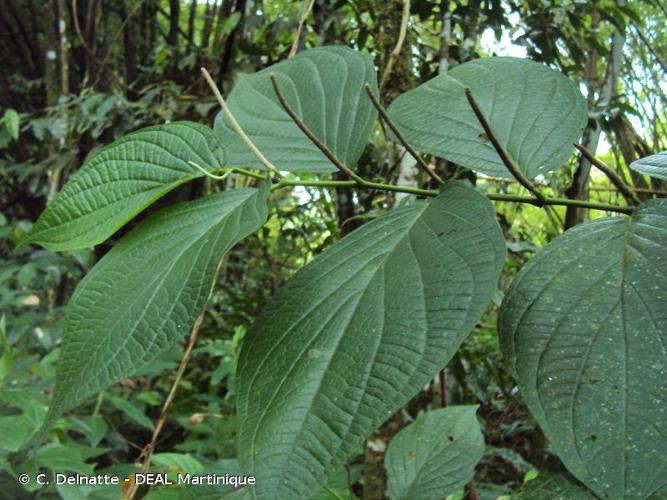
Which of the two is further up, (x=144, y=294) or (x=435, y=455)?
(x=144, y=294)

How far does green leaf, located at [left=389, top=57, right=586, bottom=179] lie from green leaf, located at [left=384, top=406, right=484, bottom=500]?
0.23 meters

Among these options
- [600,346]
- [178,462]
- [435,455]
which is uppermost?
[600,346]

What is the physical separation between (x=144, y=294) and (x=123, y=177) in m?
0.09

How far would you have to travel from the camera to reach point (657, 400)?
207 millimetres

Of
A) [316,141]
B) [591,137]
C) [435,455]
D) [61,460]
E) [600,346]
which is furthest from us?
[591,137]

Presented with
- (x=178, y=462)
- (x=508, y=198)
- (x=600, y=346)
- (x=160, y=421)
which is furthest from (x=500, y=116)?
(x=178, y=462)

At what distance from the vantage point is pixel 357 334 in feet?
0.81

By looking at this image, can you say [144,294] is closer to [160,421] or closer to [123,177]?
[123,177]

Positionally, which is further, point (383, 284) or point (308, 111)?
point (308, 111)

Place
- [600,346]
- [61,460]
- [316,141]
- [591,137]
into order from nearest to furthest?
[600,346]
[316,141]
[61,460]
[591,137]

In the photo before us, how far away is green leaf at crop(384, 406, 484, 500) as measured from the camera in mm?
447

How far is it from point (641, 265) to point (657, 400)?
61 millimetres

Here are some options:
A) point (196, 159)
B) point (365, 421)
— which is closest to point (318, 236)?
point (196, 159)

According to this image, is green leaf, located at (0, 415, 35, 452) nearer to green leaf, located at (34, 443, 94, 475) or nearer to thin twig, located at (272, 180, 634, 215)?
green leaf, located at (34, 443, 94, 475)
